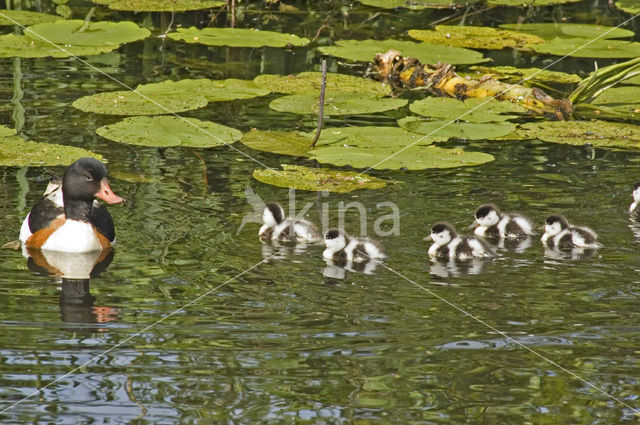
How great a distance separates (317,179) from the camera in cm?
765

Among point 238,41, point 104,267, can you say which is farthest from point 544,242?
point 238,41

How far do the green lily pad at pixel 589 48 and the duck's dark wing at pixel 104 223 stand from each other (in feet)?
19.0

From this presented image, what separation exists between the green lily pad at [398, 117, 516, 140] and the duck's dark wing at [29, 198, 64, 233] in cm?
301

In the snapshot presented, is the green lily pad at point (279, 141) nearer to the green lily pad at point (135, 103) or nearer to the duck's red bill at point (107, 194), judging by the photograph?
the green lily pad at point (135, 103)

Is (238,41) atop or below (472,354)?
atop

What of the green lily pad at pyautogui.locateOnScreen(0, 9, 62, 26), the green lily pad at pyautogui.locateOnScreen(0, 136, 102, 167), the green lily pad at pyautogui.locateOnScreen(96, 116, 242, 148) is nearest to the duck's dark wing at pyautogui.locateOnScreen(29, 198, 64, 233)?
the green lily pad at pyautogui.locateOnScreen(0, 136, 102, 167)

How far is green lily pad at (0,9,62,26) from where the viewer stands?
11766 mm

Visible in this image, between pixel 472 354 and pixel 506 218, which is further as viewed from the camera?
pixel 506 218

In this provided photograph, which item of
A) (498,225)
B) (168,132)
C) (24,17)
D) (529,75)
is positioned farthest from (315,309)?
(24,17)

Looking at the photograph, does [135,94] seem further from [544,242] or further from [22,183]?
[544,242]

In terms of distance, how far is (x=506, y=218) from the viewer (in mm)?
7078

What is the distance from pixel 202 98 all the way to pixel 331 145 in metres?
1.42

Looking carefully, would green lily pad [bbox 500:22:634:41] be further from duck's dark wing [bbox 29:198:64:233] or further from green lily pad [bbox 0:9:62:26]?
duck's dark wing [bbox 29:198:64:233]

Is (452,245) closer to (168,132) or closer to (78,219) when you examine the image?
(78,219)
